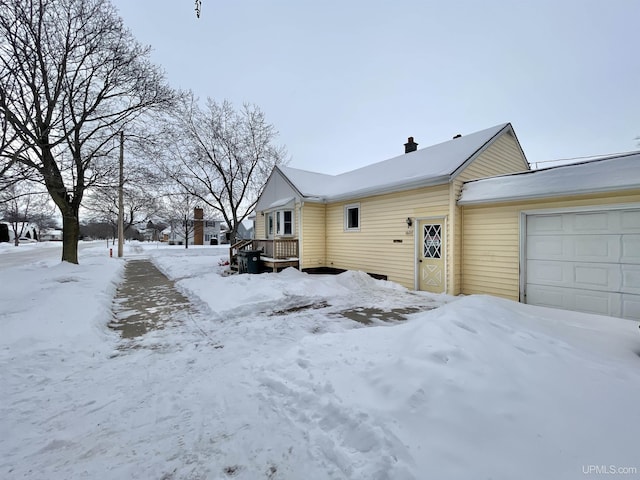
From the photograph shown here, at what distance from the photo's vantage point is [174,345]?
14.8 feet

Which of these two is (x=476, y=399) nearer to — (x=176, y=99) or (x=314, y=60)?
(x=176, y=99)

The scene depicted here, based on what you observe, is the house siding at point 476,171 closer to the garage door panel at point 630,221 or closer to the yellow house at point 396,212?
the yellow house at point 396,212

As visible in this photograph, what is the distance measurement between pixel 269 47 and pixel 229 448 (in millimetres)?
17089

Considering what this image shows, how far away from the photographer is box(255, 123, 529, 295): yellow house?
8156 mm

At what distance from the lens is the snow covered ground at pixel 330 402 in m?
1.94

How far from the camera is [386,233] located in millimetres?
9891

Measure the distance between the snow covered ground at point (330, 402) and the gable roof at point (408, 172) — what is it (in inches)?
194

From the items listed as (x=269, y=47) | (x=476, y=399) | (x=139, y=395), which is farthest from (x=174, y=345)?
(x=269, y=47)

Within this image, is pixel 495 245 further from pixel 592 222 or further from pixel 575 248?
pixel 592 222

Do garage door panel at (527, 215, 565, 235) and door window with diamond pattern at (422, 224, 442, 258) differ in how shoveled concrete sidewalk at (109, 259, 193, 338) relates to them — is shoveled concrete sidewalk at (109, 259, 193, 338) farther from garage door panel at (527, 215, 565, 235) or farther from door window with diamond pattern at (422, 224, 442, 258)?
garage door panel at (527, 215, 565, 235)

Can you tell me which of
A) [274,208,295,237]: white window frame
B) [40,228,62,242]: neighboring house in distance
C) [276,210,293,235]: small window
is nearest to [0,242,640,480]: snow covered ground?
[274,208,295,237]: white window frame

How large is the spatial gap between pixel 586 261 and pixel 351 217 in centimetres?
769

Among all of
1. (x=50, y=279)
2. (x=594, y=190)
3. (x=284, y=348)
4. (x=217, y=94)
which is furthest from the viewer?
(x=217, y=94)

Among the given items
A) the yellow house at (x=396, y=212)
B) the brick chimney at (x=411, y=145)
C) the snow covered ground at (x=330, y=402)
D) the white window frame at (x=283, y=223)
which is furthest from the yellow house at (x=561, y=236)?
the white window frame at (x=283, y=223)
